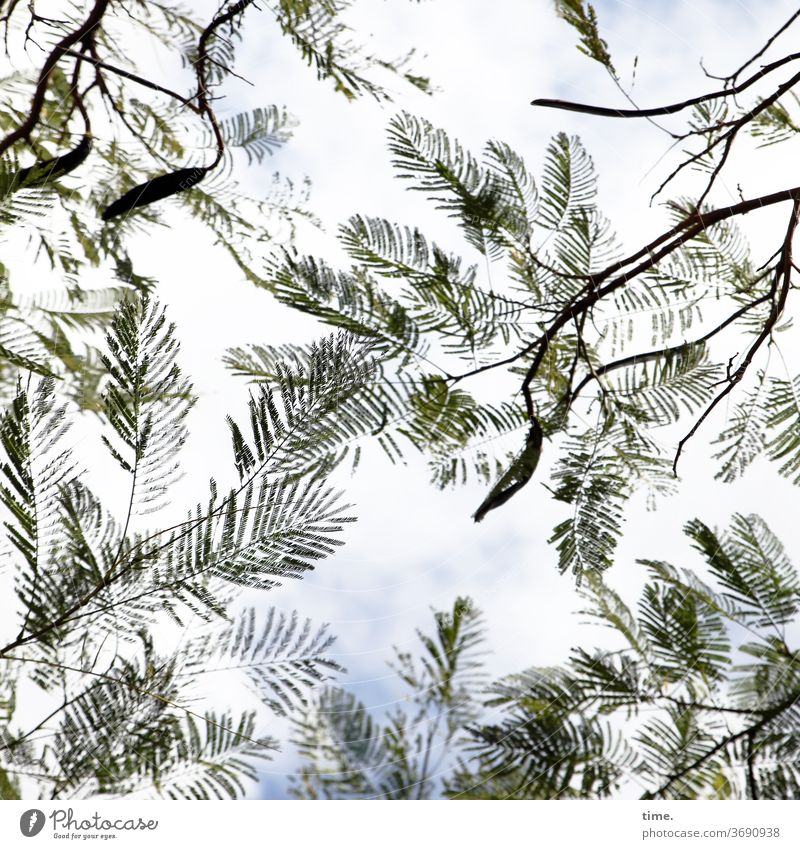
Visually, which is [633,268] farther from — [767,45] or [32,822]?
[32,822]

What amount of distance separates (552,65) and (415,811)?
1.45 ft

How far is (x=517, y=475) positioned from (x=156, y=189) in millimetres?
264

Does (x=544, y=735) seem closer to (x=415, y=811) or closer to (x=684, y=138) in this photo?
(x=415, y=811)

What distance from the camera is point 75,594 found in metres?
0.39

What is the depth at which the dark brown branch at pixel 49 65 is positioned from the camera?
1.42ft

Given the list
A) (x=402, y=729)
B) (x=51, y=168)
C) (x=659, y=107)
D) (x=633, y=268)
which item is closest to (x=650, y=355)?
(x=633, y=268)

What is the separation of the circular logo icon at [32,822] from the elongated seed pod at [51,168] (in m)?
0.33

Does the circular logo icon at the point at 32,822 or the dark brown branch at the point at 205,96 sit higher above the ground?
the dark brown branch at the point at 205,96

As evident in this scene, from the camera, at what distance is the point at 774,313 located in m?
0.47

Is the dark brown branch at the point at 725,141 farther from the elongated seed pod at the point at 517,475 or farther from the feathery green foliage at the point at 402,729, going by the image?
the feathery green foliage at the point at 402,729

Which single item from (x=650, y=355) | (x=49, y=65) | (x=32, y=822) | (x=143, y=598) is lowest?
(x=32, y=822)

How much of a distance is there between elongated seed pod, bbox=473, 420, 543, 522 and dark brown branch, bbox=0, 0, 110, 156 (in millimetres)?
335

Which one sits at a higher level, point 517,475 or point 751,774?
point 517,475

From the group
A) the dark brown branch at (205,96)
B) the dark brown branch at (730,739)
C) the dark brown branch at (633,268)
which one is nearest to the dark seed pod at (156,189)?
the dark brown branch at (205,96)
